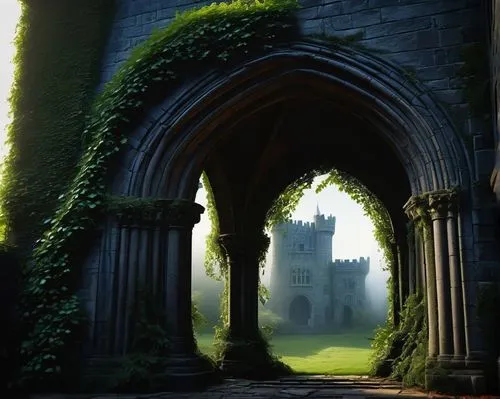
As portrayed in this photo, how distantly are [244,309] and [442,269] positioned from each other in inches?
Answer: 192

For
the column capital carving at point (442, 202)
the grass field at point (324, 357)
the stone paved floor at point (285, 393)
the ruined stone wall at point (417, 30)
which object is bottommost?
the grass field at point (324, 357)

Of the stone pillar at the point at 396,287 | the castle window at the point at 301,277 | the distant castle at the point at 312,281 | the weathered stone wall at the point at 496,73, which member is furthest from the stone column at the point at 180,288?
the castle window at the point at 301,277

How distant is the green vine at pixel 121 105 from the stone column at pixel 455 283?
9.38 ft

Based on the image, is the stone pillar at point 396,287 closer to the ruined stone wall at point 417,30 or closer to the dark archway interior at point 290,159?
the dark archway interior at point 290,159

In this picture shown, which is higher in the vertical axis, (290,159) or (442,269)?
(290,159)

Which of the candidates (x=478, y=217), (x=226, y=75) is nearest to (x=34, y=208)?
(x=226, y=75)

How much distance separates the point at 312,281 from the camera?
138 ft

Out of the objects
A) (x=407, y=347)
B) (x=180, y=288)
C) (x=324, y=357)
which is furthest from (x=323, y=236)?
(x=180, y=288)

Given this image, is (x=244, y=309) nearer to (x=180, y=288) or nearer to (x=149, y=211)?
(x=180, y=288)

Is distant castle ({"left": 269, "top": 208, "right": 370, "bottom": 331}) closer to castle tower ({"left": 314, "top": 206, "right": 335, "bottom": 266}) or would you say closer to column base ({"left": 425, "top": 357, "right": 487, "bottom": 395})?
castle tower ({"left": 314, "top": 206, "right": 335, "bottom": 266})

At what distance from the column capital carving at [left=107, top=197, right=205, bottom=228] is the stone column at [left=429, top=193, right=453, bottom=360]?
9.34 ft

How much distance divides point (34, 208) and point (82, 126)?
1.20 metres

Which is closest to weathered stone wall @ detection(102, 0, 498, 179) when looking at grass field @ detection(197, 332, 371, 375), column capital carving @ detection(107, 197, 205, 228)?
column capital carving @ detection(107, 197, 205, 228)

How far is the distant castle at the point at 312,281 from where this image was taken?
40188 millimetres
